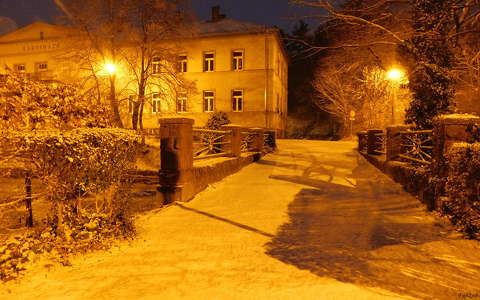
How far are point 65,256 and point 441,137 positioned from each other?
622 cm

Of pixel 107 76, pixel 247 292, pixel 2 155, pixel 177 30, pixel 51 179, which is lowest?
pixel 247 292

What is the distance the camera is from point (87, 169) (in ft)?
13.8

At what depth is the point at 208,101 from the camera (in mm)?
28812

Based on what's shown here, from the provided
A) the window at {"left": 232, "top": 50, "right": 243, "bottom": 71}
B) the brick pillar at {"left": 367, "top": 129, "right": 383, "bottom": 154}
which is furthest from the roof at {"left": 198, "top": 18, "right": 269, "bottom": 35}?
the brick pillar at {"left": 367, "top": 129, "right": 383, "bottom": 154}

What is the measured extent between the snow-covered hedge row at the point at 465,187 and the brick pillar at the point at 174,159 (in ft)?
15.9

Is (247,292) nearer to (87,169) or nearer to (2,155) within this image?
(87,169)

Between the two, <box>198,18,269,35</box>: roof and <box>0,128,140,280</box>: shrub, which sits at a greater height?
<box>198,18,269,35</box>: roof

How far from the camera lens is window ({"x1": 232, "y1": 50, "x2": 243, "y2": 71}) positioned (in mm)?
27837

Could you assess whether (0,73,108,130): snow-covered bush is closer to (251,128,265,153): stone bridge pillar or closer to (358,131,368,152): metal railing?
(251,128,265,153): stone bridge pillar

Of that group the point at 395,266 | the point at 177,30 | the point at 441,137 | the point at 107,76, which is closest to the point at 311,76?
the point at 177,30

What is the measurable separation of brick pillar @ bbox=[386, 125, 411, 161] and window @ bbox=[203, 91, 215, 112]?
2043 centimetres

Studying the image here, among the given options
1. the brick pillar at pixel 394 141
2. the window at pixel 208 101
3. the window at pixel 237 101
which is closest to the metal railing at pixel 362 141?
the brick pillar at pixel 394 141

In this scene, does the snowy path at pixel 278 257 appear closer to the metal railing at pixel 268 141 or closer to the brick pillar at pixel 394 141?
the brick pillar at pixel 394 141

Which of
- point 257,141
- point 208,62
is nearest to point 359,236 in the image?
point 257,141
